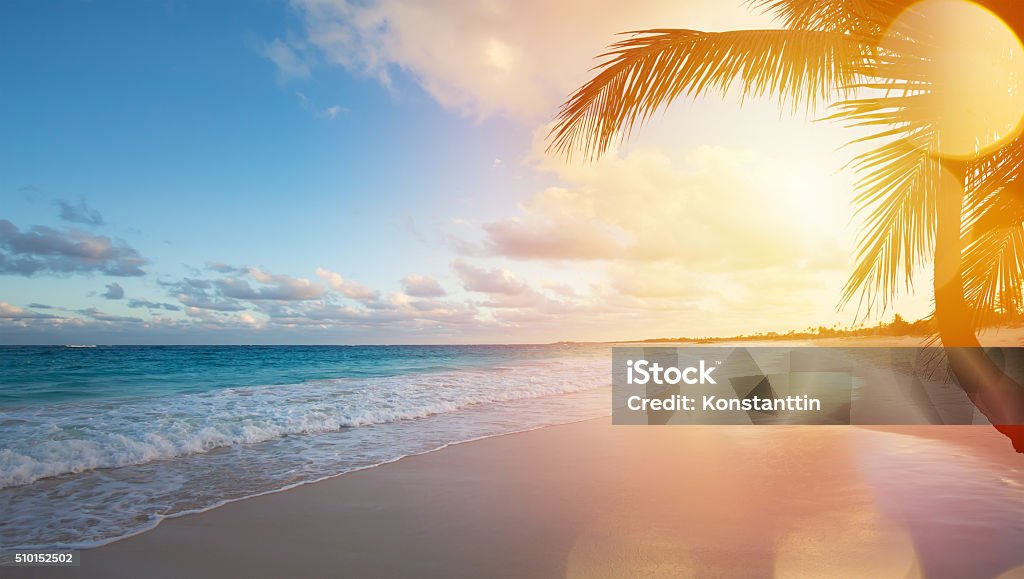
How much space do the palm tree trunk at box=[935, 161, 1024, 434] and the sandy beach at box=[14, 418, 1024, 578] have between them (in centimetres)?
230

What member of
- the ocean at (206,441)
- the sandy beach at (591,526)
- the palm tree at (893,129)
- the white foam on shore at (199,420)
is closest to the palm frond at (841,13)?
the palm tree at (893,129)

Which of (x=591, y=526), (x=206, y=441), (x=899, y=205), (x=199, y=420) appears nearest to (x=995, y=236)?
(x=899, y=205)

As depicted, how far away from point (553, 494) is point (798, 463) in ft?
11.4

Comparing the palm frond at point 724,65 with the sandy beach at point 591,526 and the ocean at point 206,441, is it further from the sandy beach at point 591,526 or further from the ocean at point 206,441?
the ocean at point 206,441

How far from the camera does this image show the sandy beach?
3.99 m

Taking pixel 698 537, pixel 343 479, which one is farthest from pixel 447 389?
pixel 698 537

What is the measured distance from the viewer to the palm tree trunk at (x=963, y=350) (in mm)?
2020

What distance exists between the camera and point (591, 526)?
15.7ft

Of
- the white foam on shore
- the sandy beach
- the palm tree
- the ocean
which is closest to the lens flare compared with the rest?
the palm tree

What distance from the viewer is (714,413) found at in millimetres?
11945

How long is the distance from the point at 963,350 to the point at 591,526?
347 centimetres

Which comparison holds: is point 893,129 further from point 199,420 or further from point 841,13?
point 199,420

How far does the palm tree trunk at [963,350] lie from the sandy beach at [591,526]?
2303 millimetres

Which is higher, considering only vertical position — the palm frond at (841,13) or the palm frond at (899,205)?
the palm frond at (841,13)
